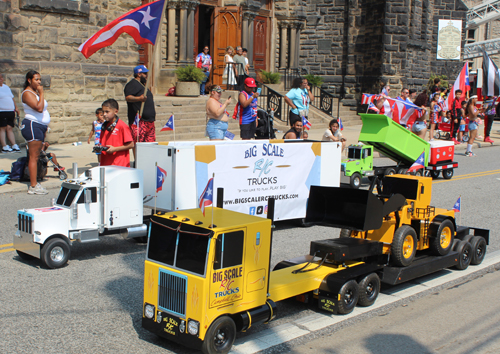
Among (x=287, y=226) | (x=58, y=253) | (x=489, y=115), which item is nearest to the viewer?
(x=58, y=253)

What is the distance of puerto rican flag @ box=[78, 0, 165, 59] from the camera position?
31.6ft

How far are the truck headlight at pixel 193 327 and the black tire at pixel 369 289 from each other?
1927mm

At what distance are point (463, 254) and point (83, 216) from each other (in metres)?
4.67

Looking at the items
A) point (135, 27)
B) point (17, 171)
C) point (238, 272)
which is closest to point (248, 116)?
point (135, 27)

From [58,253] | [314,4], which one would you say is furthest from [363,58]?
[58,253]

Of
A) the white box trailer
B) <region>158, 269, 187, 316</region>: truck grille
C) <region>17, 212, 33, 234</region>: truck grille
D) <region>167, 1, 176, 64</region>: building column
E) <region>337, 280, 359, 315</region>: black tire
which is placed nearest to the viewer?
<region>158, 269, 187, 316</region>: truck grille

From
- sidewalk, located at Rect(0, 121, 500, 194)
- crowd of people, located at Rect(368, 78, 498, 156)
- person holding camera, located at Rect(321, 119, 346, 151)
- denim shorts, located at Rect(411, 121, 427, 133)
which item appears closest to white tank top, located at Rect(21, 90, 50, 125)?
sidewalk, located at Rect(0, 121, 500, 194)

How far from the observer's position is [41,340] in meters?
4.59

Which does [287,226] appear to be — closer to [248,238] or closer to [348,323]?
[348,323]

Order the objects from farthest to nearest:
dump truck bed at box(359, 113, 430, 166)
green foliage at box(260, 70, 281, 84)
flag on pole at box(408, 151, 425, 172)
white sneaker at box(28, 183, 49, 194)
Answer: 1. green foliage at box(260, 70, 281, 84)
2. flag on pole at box(408, 151, 425, 172)
3. dump truck bed at box(359, 113, 430, 166)
4. white sneaker at box(28, 183, 49, 194)

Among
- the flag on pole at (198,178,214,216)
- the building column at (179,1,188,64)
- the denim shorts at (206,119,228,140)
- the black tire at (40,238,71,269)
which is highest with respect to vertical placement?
the building column at (179,1,188,64)

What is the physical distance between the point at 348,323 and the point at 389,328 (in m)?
0.38

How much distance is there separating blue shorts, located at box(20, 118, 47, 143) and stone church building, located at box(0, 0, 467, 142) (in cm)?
586

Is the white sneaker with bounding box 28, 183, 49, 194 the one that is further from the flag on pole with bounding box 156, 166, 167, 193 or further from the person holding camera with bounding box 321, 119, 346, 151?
the person holding camera with bounding box 321, 119, 346, 151
